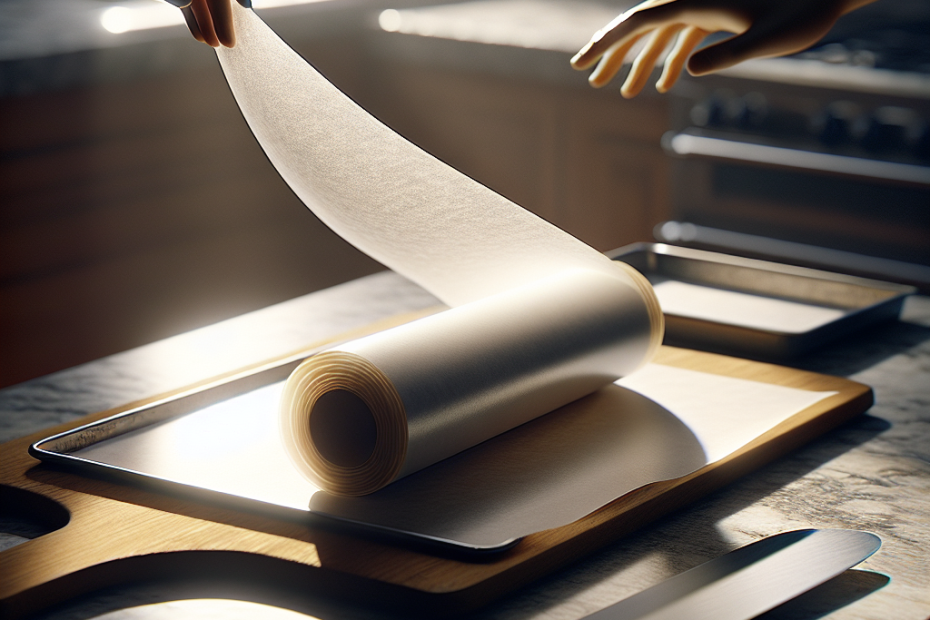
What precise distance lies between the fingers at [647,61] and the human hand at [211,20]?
0.41 metres

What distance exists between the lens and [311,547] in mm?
745

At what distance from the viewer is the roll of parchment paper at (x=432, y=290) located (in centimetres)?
82

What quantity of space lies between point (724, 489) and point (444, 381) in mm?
228

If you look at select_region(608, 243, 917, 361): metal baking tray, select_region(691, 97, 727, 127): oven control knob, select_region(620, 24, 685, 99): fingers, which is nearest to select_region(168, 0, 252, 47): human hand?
select_region(620, 24, 685, 99): fingers

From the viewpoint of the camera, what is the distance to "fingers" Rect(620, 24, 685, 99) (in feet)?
3.81

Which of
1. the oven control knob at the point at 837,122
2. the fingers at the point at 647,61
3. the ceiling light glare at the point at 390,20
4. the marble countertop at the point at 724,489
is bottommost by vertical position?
the marble countertop at the point at 724,489

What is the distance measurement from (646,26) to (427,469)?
49 cm

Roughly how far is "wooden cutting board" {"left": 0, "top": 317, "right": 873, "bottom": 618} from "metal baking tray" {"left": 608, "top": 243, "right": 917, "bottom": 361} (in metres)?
0.29

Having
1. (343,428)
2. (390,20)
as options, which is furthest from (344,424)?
(390,20)

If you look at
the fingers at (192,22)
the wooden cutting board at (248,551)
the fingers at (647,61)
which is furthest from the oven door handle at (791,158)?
the fingers at (192,22)

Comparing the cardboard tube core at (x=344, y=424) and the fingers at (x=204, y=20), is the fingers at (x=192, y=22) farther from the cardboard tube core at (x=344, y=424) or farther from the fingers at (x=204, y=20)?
the cardboard tube core at (x=344, y=424)

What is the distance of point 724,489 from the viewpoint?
857mm

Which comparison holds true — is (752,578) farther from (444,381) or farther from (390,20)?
(390,20)

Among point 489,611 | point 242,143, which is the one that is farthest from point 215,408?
point 242,143
